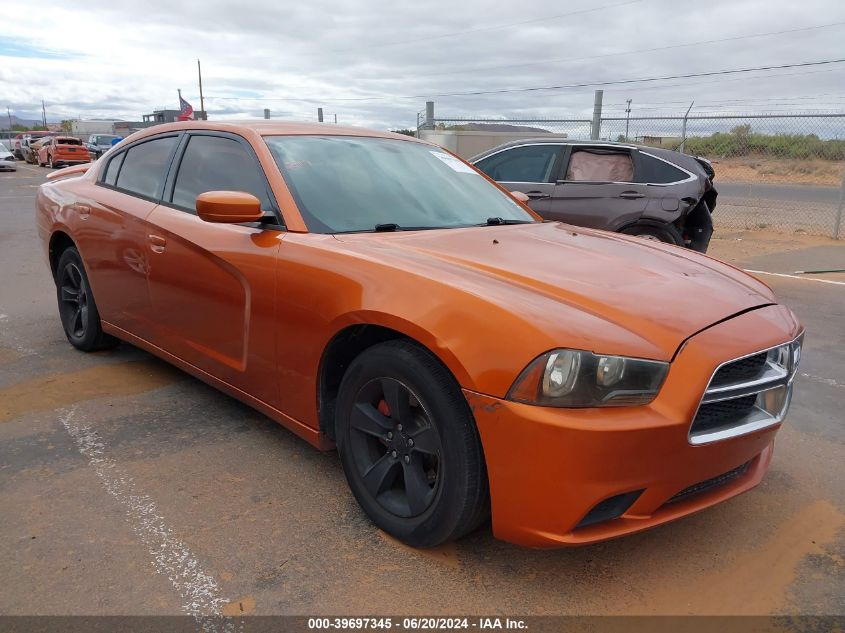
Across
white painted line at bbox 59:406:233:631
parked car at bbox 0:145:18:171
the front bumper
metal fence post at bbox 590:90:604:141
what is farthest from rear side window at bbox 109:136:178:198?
parked car at bbox 0:145:18:171

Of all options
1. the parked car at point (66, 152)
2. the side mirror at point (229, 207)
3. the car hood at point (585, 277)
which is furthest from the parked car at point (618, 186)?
the parked car at point (66, 152)

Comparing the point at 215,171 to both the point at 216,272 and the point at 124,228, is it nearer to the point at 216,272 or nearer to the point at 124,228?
the point at 216,272

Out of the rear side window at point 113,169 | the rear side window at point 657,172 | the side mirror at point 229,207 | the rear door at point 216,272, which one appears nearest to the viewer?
the side mirror at point 229,207

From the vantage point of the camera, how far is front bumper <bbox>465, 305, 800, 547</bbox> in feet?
6.78

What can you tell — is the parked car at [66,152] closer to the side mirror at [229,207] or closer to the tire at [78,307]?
the tire at [78,307]

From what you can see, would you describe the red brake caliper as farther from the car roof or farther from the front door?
the front door

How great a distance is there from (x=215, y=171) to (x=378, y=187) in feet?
2.94

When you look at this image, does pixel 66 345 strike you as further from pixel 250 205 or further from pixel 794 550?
pixel 794 550

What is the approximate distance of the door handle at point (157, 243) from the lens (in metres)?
3.65

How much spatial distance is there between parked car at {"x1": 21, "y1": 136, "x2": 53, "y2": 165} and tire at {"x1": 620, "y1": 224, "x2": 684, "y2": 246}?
1340 inches

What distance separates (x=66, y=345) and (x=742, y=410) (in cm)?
459

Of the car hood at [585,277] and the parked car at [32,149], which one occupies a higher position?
the car hood at [585,277]

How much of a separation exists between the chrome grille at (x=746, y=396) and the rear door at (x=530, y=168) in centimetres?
523

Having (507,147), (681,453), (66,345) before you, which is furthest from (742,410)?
(507,147)
